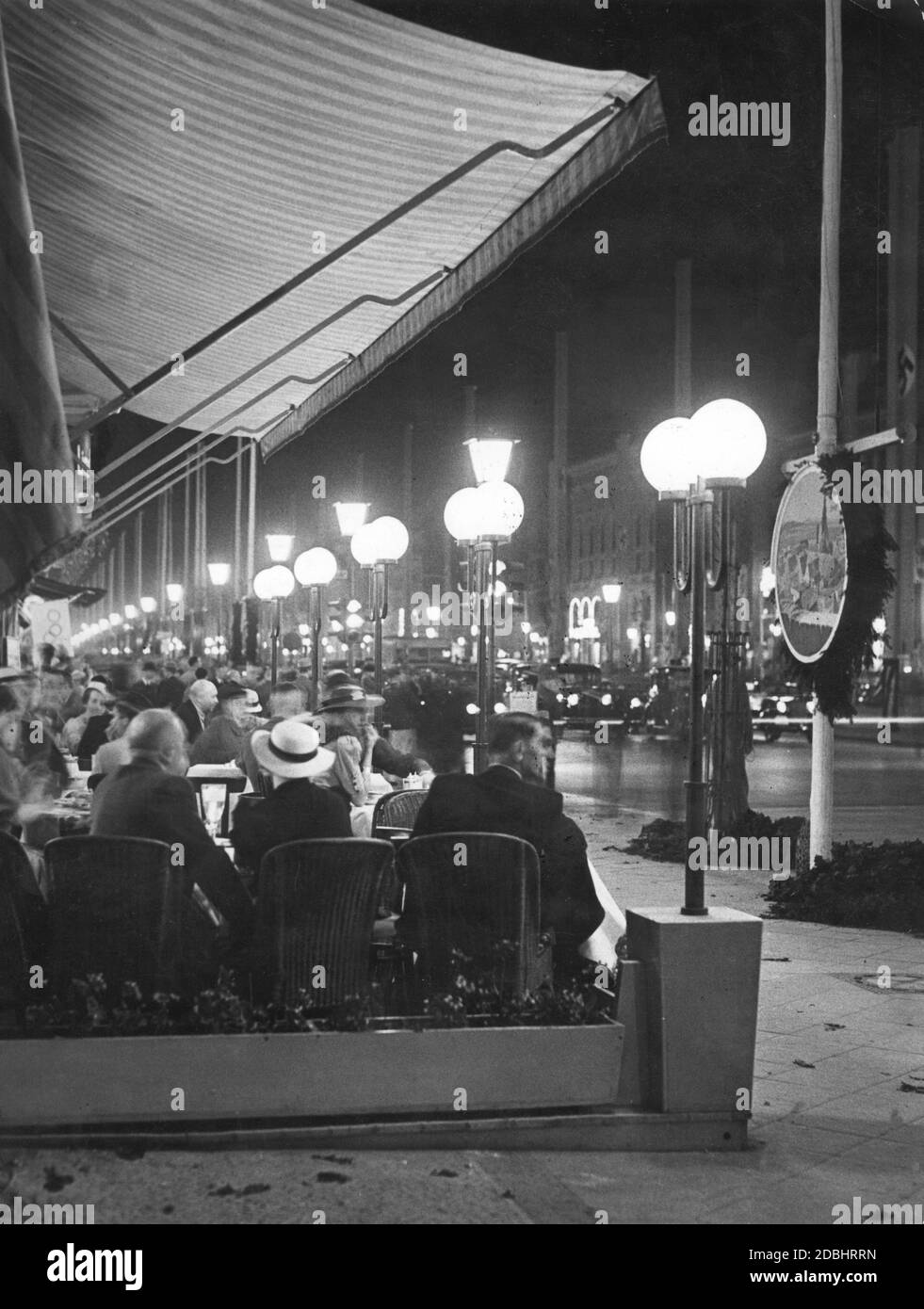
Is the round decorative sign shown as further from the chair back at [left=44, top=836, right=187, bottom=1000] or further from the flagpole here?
the chair back at [left=44, top=836, right=187, bottom=1000]

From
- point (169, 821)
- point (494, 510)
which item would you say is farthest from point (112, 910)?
point (494, 510)

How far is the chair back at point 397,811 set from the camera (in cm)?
849

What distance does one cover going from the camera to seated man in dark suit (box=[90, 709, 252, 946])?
18.5 ft

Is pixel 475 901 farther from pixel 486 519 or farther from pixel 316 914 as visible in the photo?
pixel 486 519

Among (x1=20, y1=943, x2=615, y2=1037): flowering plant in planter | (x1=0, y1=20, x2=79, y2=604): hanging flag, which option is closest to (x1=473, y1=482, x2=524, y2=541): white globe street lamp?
(x1=20, y1=943, x2=615, y2=1037): flowering plant in planter

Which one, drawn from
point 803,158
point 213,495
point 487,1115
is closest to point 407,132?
point 487,1115

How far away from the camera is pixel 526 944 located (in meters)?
5.75

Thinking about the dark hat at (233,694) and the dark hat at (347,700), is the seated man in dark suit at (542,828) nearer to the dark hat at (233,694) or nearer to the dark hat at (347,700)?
the dark hat at (347,700)

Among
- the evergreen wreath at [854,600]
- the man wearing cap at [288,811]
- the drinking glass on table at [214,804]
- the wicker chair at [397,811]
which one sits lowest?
the drinking glass on table at [214,804]

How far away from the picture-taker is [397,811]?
852cm

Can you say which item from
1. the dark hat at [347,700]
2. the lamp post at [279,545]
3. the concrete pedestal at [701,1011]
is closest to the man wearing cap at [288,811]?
the concrete pedestal at [701,1011]

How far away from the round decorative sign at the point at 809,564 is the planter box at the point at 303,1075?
17.3ft

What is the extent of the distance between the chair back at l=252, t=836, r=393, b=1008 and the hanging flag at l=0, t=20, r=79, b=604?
2011 millimetres

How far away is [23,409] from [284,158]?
152 inches
